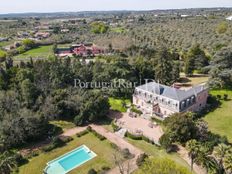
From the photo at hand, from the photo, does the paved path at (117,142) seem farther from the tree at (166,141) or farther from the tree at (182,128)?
the tree at (182,128)

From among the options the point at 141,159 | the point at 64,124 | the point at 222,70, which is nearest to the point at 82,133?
the point at 64,124

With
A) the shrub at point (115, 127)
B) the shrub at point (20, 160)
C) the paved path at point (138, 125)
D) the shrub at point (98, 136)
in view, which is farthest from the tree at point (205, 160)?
the shrub at point (20, 160)

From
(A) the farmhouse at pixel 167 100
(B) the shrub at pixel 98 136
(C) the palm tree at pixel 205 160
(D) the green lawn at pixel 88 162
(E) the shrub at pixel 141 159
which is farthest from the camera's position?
(A) the farmhouse at pixel 167 100

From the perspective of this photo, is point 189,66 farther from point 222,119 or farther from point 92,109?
point 92,109

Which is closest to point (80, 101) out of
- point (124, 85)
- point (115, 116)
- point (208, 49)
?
point (115, 116)

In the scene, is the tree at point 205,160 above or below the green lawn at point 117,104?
above

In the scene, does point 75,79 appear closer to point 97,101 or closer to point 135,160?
point 97,101

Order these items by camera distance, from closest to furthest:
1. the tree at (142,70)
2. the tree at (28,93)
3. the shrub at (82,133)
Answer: the shrub at (82,133) → the tree at (28,93) → the tree at (142,70)

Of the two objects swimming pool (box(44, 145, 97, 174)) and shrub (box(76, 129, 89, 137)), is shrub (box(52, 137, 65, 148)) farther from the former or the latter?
shrub (box(76, 129, 89, 137))
